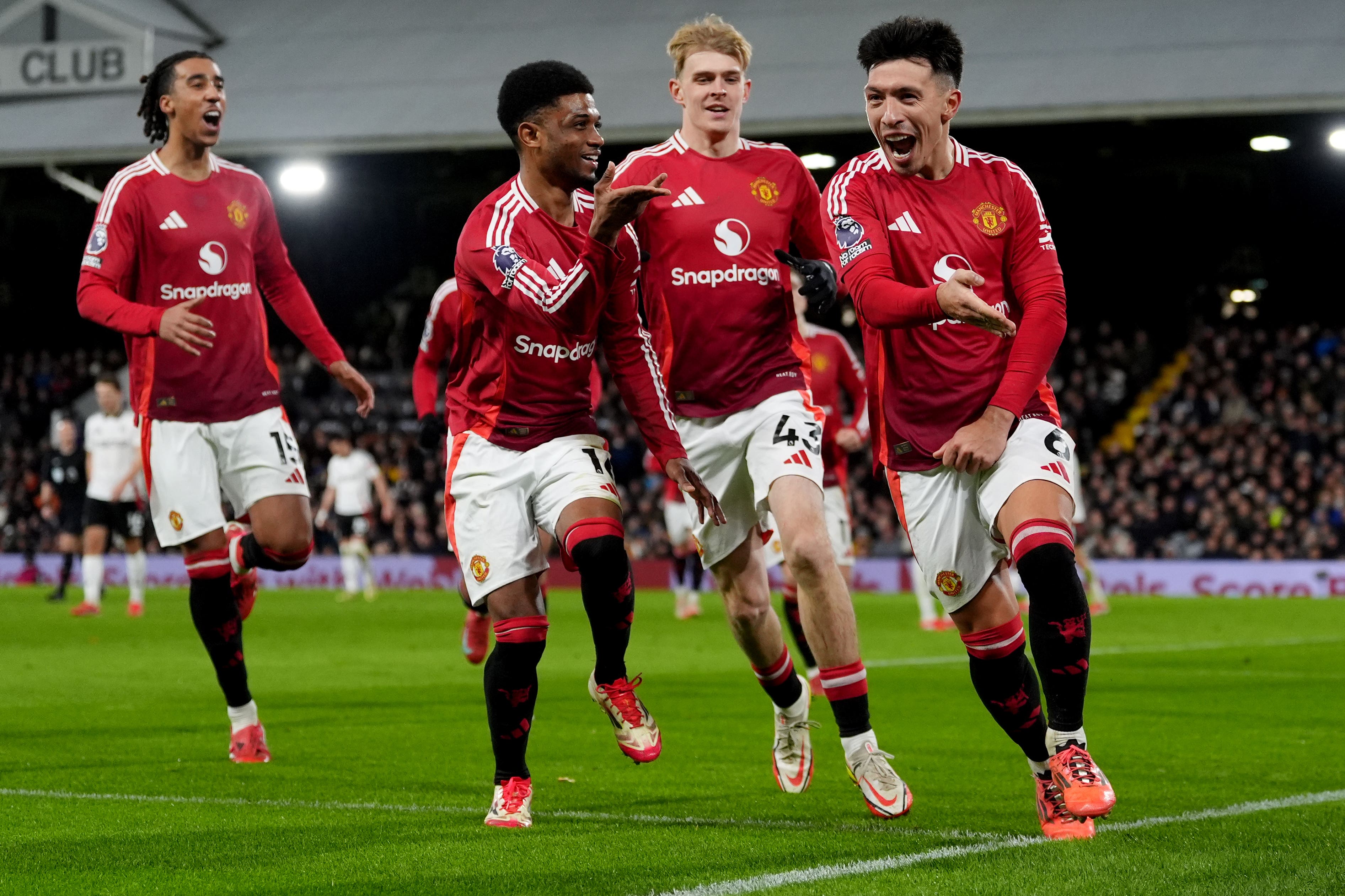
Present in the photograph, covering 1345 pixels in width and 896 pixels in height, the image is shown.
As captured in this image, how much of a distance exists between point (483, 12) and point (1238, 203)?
1373 cm

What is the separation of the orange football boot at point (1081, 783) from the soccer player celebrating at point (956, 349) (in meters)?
0.13

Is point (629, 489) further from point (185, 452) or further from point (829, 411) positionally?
point (185, 452)

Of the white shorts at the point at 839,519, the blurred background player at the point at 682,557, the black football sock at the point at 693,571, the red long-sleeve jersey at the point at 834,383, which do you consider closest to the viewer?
the white shorts at the point at 839,519

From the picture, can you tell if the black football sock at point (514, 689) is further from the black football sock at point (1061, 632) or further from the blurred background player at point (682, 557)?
A: the blurred background player at point (682, 557)

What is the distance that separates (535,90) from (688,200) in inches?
38.2

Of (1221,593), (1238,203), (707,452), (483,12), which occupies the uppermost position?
A: (483,12)

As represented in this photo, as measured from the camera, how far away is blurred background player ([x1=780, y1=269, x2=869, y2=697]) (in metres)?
9.39

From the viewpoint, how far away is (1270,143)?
24.8 metres

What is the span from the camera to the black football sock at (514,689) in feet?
17.3

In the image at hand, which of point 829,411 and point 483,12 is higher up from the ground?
point 483,12

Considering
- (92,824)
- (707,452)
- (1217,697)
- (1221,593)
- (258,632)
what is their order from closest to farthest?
(92,824), (707,452), (1217,697), (258,632), (1221,593)

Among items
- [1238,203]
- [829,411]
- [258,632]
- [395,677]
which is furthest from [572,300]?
[1238,203]

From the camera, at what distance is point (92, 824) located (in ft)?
16.8

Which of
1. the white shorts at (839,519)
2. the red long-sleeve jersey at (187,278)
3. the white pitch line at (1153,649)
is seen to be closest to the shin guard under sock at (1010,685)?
the red long-sleeve jersey at (187,278)
